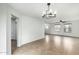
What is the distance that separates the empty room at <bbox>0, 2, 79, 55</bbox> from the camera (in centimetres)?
405

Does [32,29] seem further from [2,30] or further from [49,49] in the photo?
[2,30]

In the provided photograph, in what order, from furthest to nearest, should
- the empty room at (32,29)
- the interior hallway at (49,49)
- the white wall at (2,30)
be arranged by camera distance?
the interior hallway at (49,49) < the empty room at (32,29) < the white wall at (2,30)

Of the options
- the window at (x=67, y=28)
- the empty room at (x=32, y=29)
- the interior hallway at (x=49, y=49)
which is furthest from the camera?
the window at (x=67, y=28)

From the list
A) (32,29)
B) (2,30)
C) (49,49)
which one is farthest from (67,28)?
(2,30)

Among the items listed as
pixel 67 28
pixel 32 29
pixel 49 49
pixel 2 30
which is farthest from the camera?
pixel 67 28

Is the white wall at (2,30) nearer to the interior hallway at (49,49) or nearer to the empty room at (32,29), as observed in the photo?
the empty room at (32,29)

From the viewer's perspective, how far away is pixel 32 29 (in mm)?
8383

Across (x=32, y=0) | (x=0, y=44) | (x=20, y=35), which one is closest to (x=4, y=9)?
(x=0, y=44)

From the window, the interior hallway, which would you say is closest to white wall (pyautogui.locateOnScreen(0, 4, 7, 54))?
the interior hallway

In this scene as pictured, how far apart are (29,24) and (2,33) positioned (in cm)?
400

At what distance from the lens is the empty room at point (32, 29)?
405 cm

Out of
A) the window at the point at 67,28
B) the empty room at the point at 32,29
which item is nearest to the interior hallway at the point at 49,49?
the empty room at the point at 32,29

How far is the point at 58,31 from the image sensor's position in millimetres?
14062

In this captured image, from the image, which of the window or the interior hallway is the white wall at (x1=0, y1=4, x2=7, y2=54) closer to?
the interior hallway
